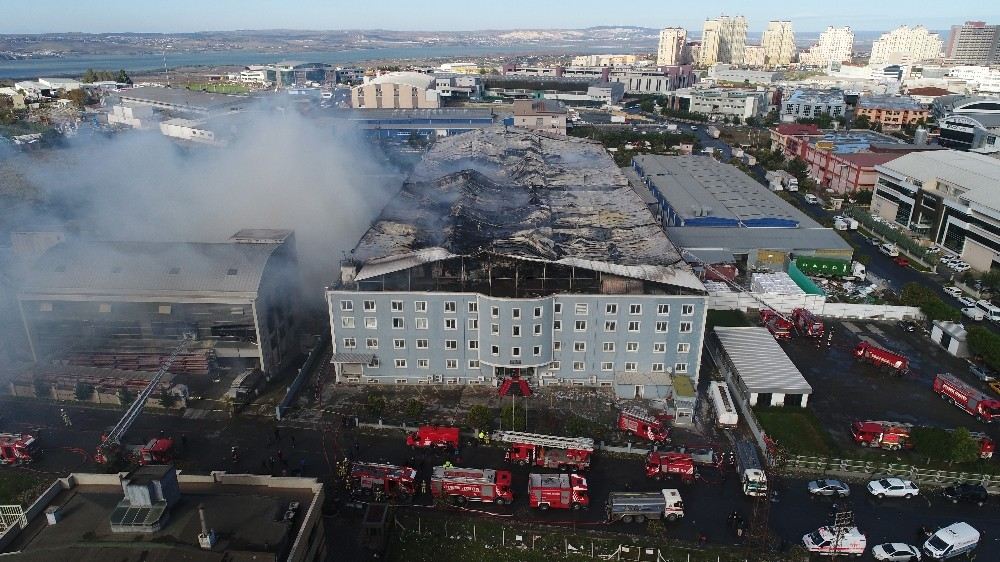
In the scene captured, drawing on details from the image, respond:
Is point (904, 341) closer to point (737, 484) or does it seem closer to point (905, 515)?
point (905, 515)

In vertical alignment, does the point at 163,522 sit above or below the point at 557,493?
above

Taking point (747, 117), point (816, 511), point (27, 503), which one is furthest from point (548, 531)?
point (747, 117)

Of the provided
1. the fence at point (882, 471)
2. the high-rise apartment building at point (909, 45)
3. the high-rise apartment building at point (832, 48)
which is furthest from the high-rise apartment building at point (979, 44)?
the fence at point (882, 471)

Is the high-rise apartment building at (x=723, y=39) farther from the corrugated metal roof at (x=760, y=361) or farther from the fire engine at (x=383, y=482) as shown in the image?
the fire engine at (x=383, y=482)

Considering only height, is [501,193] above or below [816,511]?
above

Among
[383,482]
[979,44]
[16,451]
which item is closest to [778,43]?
[979,44]

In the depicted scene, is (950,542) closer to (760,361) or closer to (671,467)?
(671,467)

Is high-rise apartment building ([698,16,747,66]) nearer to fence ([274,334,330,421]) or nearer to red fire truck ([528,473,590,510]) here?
fence ([274,334,330,421])
